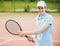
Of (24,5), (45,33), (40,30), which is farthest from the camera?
(24,5)

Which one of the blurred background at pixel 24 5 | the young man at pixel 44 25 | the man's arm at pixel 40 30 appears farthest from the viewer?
the blurred background at pixel 24 5

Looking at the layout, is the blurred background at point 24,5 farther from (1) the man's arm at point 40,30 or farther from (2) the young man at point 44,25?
(1) the man's arm at point 40,30

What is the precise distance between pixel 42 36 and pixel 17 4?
38.8 feet

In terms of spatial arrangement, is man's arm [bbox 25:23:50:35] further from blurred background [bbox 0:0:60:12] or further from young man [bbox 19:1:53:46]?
blurred background [bbox 0:0:60:12]

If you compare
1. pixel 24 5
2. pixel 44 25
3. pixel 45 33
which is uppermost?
pixel 44 25

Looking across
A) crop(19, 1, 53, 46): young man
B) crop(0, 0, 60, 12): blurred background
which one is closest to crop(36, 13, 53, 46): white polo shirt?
crop(19, 1, 53, 46): young man

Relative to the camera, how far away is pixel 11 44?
6598mm

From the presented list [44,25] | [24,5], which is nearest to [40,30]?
[44,25]

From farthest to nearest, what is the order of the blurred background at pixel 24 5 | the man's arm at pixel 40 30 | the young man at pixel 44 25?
the blurred background at pixel 24 5 < the young man at pixel 44 25 < the man's arm at pixel 40 30

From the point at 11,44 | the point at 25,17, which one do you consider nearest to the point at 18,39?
the point at 11,44

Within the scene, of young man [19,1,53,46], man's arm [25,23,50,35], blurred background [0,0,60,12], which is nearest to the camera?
man's arm [25,23,50,35]

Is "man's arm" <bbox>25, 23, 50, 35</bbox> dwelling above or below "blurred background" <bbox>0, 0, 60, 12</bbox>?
above

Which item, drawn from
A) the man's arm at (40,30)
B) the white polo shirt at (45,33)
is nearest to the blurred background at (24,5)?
the white polo shirt at (45,33)

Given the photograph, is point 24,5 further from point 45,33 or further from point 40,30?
point 40,30
